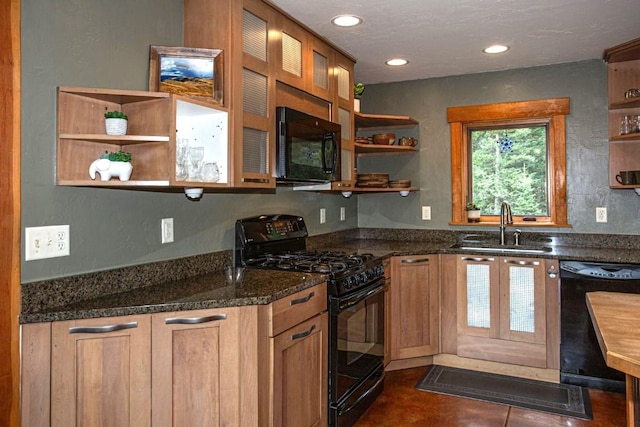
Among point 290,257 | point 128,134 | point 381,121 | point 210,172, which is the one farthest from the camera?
point 381,121

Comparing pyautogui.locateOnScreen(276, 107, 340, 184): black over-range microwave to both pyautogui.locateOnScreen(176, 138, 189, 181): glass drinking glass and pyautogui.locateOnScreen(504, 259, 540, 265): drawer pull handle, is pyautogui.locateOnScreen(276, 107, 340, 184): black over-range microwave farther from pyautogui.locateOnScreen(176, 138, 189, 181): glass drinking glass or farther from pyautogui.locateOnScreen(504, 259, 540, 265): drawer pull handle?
pyautogui.locateOnScreen(504, 259, 540, 265): drawer pull handle

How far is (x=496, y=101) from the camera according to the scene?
3.84 meters

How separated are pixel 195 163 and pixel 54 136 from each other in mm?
546

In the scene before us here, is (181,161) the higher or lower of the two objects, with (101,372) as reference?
higher

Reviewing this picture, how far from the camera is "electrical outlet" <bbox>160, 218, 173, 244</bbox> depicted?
2.23m

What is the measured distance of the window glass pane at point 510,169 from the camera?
3809mm

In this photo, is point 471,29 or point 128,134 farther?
point 471,29

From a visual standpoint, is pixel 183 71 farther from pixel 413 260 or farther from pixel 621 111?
pixel 621 111

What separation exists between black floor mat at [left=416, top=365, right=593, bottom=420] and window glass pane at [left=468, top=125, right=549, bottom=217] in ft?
4.52

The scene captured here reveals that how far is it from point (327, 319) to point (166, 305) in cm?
93

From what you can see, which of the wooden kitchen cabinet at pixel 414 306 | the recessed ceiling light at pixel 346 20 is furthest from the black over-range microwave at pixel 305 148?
the wooden kitchen cabinet at pixel 414 306

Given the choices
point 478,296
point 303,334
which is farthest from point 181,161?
point 478,296

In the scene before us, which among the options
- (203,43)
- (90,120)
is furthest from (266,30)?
(90,120)

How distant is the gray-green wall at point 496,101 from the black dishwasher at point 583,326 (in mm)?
674
